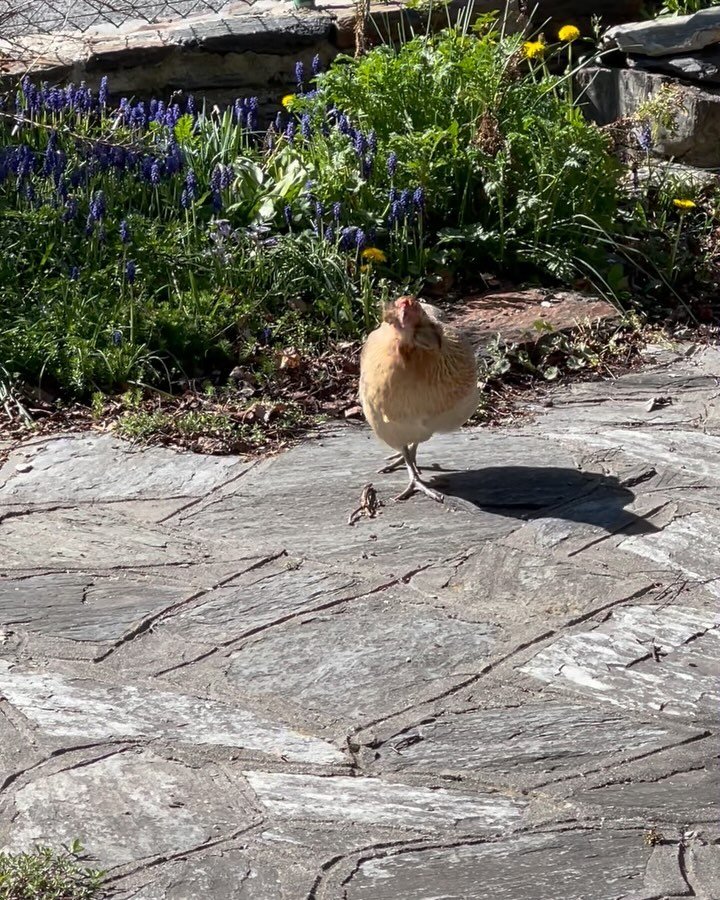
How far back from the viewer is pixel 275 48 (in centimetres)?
852

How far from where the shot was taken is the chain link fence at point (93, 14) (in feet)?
29.4

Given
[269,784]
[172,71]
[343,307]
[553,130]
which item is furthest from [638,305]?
[269,784]

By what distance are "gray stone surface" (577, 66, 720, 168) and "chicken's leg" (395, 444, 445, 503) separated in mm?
3521

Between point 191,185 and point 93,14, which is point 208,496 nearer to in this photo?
point 191,185

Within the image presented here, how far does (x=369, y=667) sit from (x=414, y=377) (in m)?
1.25

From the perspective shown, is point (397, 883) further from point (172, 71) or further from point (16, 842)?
point (172, 71)

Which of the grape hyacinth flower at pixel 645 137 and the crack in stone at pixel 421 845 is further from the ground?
the grape hyacinth flower at pixel 645 137

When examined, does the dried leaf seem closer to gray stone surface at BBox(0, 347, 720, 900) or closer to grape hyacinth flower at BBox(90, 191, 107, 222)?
gray stone surface at BBox(0, 347, 720, 900)

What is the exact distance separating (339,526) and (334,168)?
2840 millimetres

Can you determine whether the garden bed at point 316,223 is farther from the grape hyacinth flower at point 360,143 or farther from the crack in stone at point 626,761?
the crack in stone at point 626,761

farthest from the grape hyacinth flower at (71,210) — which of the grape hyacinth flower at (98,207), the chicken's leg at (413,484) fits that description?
the chicken's leg at (413,484)

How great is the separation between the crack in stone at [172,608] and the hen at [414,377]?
0.67 meters

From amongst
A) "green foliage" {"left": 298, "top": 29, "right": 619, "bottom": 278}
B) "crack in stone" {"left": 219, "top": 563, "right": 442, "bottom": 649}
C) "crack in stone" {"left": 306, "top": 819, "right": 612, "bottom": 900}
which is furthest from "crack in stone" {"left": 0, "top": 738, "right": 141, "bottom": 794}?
"green foliage" {"left": 298, "top": 29, "right": 619, "bottom": 278}

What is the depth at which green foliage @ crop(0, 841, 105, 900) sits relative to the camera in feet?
9.36
